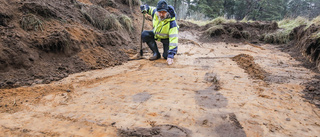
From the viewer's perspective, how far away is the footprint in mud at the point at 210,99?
1.66 metres

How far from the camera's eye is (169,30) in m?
3.50

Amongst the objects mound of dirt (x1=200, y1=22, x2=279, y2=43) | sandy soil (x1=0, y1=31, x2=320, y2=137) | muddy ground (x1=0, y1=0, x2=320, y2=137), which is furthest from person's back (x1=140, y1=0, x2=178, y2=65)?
mound of dirt (x1=200, y1=22, x2=279, y2=43)

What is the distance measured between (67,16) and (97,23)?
0.85m

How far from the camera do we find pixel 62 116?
4.91ft

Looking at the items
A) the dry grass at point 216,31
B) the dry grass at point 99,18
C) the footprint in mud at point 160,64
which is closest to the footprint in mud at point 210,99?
the footprint in mud at point 160,64

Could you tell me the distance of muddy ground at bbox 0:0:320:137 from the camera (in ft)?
4.37

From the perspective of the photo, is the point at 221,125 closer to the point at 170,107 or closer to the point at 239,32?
the point at 170,107

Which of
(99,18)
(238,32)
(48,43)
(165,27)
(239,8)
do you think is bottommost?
(48,43)

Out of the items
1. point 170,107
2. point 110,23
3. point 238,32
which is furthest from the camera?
point 238,32

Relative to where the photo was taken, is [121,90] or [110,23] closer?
[121,90]

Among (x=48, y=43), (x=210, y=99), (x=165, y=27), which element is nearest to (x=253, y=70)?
(x=210, y=99)

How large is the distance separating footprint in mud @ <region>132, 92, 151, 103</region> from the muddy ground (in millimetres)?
11

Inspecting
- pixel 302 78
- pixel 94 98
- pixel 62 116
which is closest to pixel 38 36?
pixel 94 98

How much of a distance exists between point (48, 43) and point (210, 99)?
2767 millimetres
